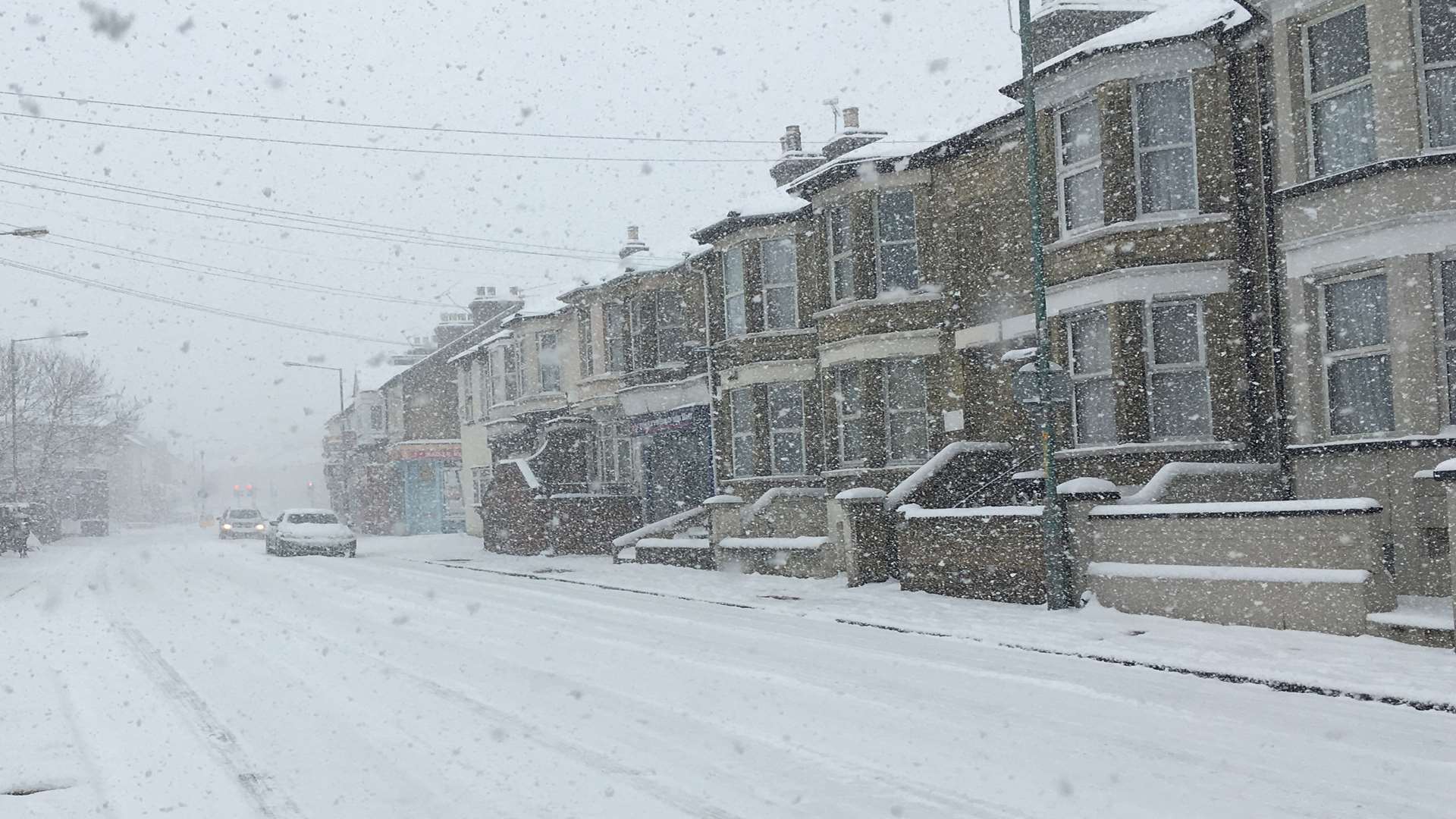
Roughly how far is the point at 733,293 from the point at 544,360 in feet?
47.9

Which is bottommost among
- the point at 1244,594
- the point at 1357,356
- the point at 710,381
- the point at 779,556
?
the point at 779,556

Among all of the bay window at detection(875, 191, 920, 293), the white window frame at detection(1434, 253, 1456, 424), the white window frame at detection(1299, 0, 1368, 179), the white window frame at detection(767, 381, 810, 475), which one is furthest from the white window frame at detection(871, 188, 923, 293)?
the white window frame at detection(1434, 253, 1456, 424)

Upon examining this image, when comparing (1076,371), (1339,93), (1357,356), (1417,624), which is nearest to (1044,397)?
(1076,371)

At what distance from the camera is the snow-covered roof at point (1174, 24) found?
1625 centimetres

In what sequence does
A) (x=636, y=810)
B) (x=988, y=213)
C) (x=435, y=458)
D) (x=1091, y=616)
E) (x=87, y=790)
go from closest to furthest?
(x=636, y=810) → (x=87, y=790) → (x=1091, y=616) → (x=988, y=213) → (x=435, y=458)

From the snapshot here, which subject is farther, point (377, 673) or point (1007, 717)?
point (377, 673)

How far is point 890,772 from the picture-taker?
22.4 feet

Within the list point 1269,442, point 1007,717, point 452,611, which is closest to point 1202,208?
point 1269,442

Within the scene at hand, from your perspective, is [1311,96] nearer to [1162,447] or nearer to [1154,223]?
[1154,223]

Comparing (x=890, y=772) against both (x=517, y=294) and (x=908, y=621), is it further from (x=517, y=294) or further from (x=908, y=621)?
(x=517, y=294)

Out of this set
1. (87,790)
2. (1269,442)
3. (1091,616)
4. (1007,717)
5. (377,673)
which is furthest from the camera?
(1269,442)

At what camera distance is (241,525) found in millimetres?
59844

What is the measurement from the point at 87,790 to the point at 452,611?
32.7ft

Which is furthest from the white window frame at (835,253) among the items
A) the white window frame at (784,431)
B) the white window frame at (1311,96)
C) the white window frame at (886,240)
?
the white window frame at (1311,96)
